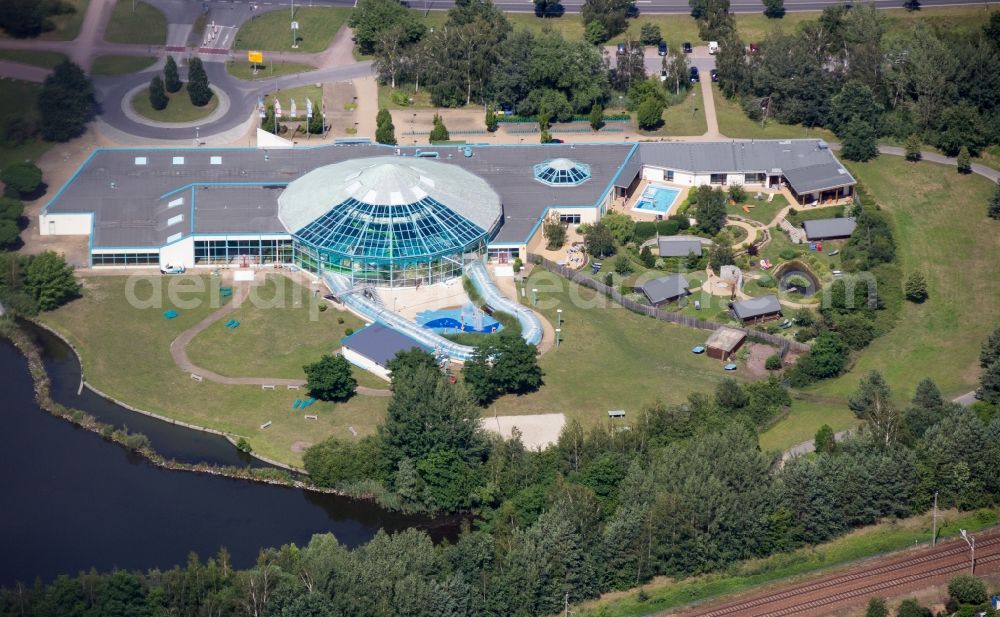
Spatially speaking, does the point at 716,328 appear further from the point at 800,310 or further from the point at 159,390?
→ the point at 159,390

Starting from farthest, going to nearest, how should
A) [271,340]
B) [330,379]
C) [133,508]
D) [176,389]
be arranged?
[271,340], [176,389], [330,379], [133,508]

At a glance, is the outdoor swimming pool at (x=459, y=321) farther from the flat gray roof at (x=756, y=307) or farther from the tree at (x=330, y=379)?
the flat gray roof at (x=756, y=307)

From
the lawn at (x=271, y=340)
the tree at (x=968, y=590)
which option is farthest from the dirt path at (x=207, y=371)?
Result: the tree at (x=968, y=590)

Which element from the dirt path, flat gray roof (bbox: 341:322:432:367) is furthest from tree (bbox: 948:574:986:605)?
the dirt path

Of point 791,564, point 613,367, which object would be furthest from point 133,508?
point 791,564

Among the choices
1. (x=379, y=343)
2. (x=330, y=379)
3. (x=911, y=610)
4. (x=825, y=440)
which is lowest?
(x=330, y=379)

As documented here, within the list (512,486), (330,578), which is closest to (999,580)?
(512,486)

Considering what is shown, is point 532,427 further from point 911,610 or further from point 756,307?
point 911,610
